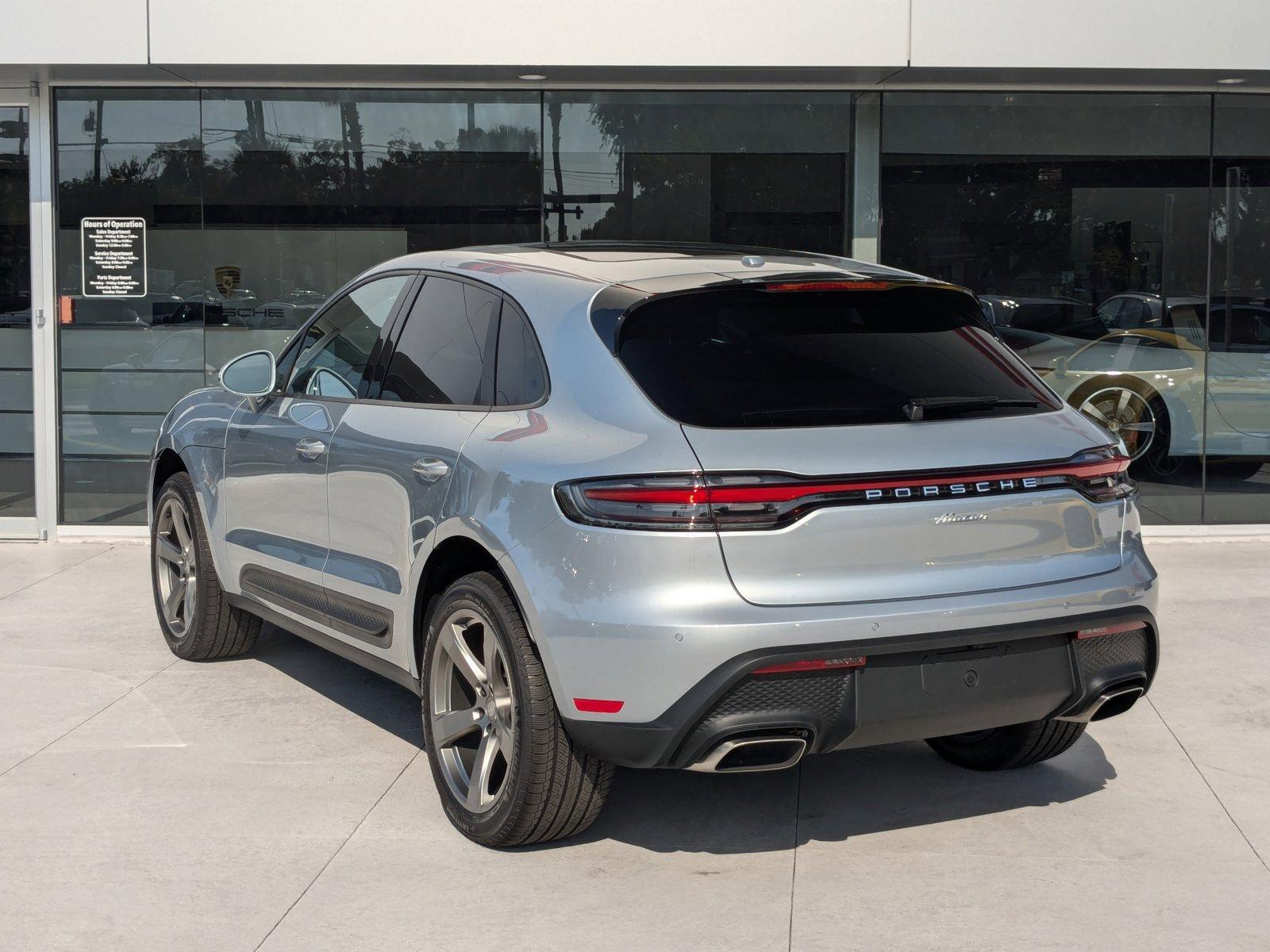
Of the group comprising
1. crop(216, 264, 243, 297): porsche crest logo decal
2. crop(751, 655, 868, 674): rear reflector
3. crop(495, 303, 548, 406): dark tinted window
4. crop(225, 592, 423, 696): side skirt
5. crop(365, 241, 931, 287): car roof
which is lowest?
crop(225, 592, 423, 696): side skirt

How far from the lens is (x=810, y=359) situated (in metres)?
4.11

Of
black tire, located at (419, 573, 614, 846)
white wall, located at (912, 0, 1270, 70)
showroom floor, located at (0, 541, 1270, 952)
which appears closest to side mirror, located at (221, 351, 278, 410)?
showroom floor, located at (0, 541, 1270, 952)

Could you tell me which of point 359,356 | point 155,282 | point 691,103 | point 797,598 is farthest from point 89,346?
point 797,598

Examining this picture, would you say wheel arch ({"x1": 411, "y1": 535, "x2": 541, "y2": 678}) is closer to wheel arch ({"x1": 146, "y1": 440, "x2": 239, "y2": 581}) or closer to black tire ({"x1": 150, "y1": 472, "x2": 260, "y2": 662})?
wheel arch ({"x1": 146, "y1": 440, "x2": 239, "y2": 581})

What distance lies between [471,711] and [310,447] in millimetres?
1413

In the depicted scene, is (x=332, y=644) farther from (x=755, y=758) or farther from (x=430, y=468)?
(x=755, y=758)

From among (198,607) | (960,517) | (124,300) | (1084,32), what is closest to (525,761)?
(960,517)

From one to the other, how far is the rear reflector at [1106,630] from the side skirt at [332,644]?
6.58 ft

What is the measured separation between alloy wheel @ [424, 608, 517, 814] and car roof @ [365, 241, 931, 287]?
1114 mm

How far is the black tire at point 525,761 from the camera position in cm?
403

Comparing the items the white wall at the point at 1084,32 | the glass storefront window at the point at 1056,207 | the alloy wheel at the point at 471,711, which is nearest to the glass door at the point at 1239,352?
the glass storefront window at the point at 1056,207

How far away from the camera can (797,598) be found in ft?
12.3

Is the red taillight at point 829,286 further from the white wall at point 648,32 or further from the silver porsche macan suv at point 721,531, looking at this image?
the white wall at point 648,32

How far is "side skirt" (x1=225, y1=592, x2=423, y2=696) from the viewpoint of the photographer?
488cm
